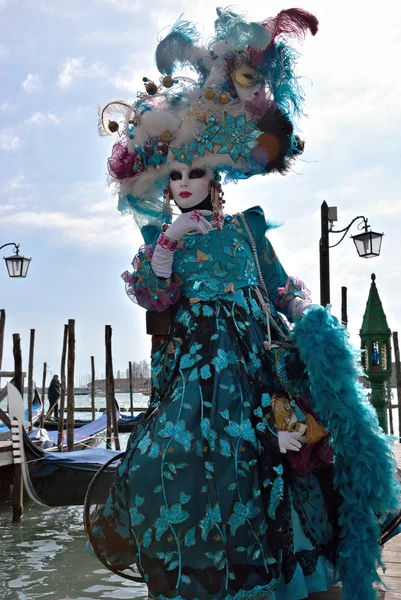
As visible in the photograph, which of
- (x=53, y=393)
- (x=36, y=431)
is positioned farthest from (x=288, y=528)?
(x=53, y=393)

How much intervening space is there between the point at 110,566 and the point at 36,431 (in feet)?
31.2

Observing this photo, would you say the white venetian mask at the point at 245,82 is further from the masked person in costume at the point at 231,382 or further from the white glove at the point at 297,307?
the white glove at the point at 297,307

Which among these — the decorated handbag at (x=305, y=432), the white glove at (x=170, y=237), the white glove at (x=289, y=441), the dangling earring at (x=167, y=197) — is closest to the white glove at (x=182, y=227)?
the white glove at (x=170, y=237)

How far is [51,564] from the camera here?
16.6 ft

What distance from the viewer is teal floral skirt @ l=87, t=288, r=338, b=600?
1.69 m

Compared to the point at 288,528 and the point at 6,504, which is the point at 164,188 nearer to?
the point at 288,528

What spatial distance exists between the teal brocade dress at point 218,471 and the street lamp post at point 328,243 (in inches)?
187

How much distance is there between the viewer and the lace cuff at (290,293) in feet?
7.32

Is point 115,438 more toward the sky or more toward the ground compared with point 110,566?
more toward the ground

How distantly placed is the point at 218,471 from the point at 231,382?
29cm

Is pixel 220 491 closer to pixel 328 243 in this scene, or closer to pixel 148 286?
pixel 148 286

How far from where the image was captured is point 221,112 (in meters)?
2.22

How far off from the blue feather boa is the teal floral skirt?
11 cm

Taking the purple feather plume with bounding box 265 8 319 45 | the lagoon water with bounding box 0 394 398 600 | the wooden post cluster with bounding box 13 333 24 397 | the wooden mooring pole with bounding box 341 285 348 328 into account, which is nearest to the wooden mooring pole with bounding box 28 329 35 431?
the wooden post cluster with bounding box 13 333 24 397
